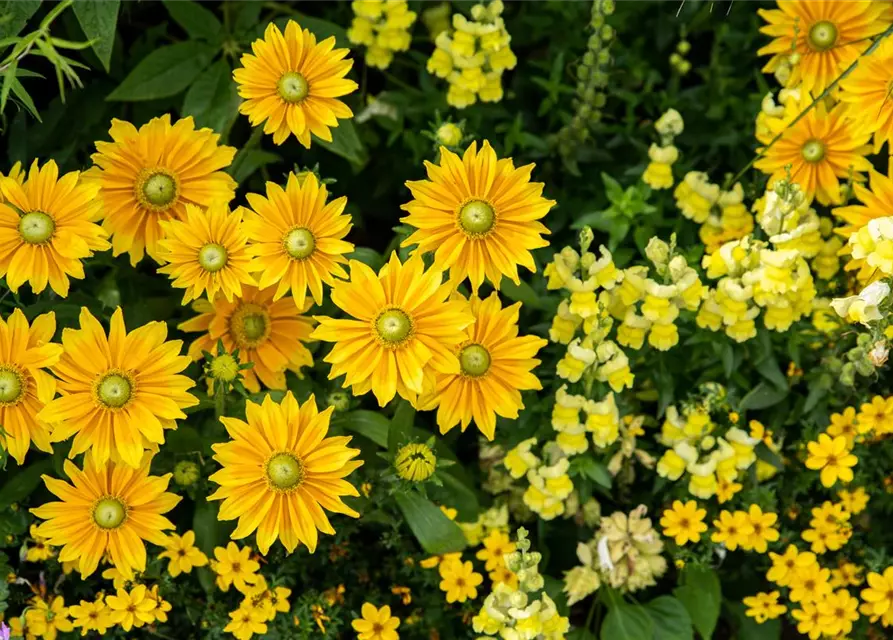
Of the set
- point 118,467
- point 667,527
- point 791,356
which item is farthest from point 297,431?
point 791,356

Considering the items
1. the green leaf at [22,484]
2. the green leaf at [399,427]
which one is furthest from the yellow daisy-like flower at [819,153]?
the green leaf at [22,484]

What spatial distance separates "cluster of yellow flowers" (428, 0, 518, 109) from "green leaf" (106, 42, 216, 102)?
0.47m

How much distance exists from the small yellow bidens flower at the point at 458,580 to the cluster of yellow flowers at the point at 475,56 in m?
0.91

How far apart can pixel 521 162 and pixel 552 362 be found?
514mm

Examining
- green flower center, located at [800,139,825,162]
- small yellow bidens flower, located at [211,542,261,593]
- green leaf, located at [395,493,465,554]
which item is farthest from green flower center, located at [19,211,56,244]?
green flower center, located at [800,139,825,162]

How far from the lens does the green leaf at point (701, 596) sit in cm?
207

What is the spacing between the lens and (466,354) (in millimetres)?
1695

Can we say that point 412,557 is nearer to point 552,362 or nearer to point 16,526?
point 552,362

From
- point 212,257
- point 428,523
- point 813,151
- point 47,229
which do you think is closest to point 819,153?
point 813,151

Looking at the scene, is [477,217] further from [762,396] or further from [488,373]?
[762,396]

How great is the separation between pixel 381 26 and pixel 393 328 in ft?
2.82

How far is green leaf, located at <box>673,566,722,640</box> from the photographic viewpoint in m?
2.07

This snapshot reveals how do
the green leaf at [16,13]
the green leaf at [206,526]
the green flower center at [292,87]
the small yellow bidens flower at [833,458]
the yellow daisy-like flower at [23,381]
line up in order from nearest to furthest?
1. the yellow daisy-like flower at [23,381]
2. the green flower center at [292,87]
3. the green leaf at [16,13]
4. the green leaf at [206,526]
5. the small yellow bidens flower at [833,458]

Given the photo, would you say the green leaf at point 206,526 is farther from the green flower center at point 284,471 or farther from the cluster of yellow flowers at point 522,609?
the cluster of yellow flowers at point 522,609
